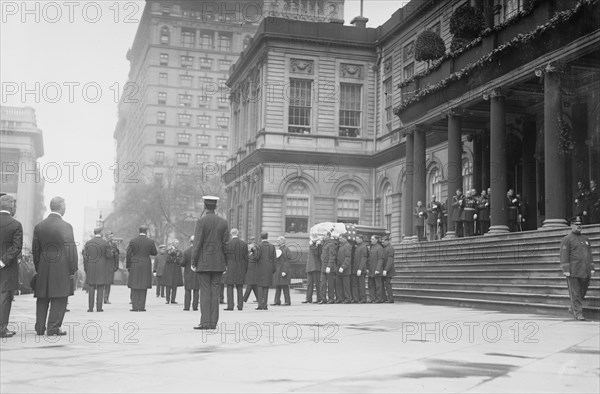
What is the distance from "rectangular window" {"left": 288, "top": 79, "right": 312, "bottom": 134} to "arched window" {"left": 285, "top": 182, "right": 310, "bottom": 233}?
10.4 ft

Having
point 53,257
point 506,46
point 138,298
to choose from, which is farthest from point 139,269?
point 506,46

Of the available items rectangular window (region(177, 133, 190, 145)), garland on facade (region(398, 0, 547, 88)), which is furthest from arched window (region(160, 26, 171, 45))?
garland on facade (region(398, 0, 547, 88))

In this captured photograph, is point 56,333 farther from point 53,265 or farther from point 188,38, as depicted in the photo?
point 188,38

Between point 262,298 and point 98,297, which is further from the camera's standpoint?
point 262,298

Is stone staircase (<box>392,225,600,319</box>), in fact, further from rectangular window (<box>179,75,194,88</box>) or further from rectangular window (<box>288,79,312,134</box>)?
rectangular window (<box>179,75,194,88</box>)

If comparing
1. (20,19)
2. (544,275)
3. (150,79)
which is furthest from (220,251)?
(150,79)

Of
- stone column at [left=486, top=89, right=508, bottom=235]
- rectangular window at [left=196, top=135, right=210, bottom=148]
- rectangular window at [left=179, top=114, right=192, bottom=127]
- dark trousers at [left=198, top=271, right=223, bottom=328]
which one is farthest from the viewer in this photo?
rectangular window at [left=179, top=114, right=192, bottom=127]

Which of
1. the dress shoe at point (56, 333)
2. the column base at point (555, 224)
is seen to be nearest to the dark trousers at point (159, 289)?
the column base at point (555, 224)

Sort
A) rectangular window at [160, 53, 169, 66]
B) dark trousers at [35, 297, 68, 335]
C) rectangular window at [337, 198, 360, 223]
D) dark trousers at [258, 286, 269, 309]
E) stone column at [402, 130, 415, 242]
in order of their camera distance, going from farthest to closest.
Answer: rectangular window at [160, 53, 169, 66]
rectangular window at [337, 198, 360, 223]
stone column at [402, 130, 415, 242]
dark trousers at [258, 286, 269, 309]
dark trousers at [35, 297, 68, 335]

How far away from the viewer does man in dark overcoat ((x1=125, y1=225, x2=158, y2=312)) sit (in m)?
18.3

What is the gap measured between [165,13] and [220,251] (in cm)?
9836

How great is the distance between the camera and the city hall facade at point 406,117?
2169 centimetres

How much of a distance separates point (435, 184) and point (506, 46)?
15.1 m

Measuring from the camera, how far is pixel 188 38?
107438 mm
